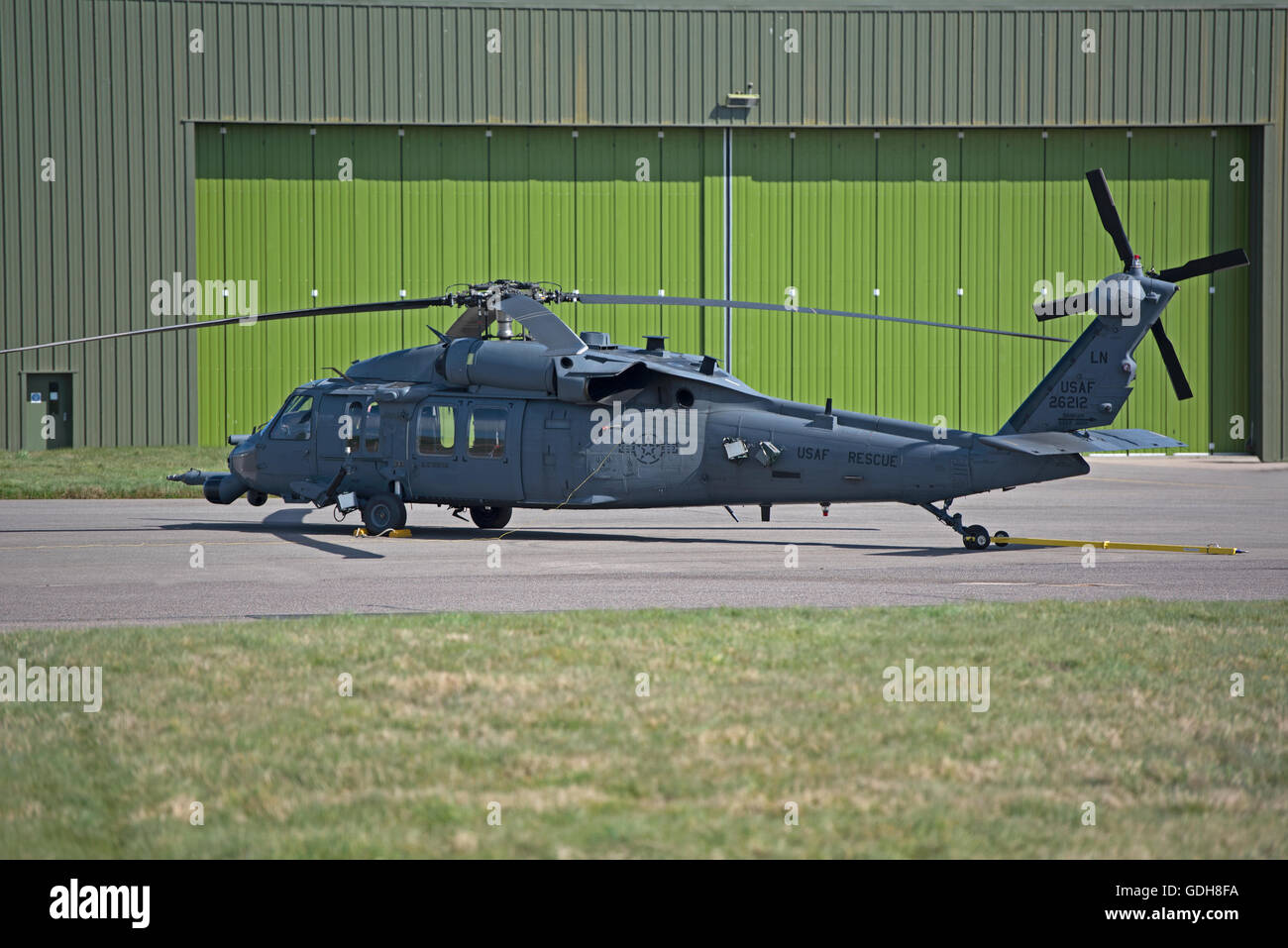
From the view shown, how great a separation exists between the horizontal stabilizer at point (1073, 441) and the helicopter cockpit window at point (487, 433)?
22.0 feet

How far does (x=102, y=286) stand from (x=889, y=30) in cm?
2186

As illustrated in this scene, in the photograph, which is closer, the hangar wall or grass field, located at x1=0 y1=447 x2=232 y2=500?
grass field, located at x1=0 y1=447 x2=232 y2=500

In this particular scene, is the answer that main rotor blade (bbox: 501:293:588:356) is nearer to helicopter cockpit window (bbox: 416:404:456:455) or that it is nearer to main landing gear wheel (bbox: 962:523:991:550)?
helicopter cockpit window (bbox: 416:404:456:455)

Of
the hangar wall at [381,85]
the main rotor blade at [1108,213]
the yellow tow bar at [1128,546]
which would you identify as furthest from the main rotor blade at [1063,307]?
the hangar wall at [381,85]

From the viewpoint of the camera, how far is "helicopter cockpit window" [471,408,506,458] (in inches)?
757

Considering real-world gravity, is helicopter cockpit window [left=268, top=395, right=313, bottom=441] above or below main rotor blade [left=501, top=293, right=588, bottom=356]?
below

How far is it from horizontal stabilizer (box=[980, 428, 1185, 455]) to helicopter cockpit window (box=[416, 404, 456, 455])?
296 inches

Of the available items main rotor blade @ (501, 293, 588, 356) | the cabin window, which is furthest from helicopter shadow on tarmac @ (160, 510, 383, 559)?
main rotor blade @ (501, 293, 588, 356)

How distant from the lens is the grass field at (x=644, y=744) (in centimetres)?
613

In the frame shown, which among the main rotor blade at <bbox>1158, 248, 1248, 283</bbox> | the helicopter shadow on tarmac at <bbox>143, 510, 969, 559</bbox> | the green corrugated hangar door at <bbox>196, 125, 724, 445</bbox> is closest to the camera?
the main rotor blade at <bbox>1158, 248, 1248, 283</bbox>

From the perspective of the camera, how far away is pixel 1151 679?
911cm

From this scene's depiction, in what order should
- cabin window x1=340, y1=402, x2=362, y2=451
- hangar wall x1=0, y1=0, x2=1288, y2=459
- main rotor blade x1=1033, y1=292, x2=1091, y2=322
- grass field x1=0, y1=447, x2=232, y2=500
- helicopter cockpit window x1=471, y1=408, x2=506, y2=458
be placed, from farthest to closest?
hangar wall x1=0, y1=0, x2=1288, y2=459 → grass field x1=0, y1=447, x2=232, y2=500 → cabin window x1=340, y1=402, x2=362, y2=451 → helicopter cockpit window x1=471, y1=408, x2=506, y2=458 → main rotor blade x1=1033, y1=292, x2=1091, y2=322

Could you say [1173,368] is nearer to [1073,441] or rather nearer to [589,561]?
[1073,441]

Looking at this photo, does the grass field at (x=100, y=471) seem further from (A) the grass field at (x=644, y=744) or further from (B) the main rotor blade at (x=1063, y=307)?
(A) the grass field at (x=644, y=744)
